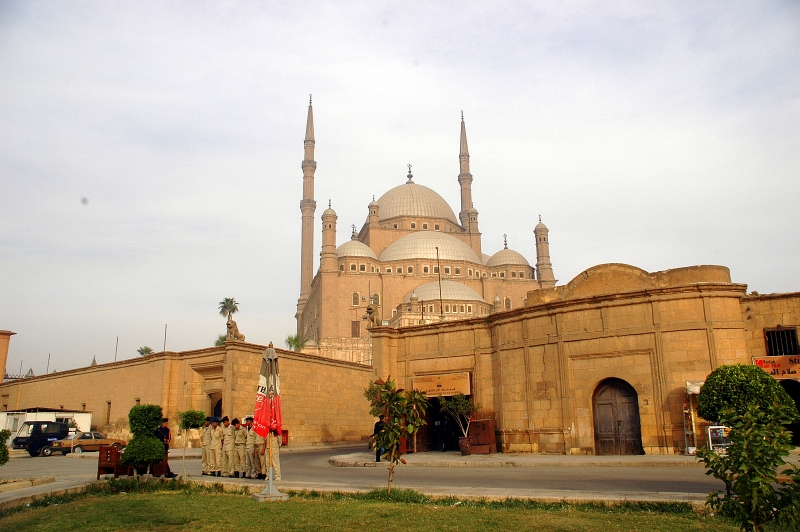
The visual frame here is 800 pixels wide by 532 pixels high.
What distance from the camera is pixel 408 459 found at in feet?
63.4

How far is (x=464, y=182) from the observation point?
259 feet

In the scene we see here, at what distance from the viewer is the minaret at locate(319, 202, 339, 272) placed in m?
63.1

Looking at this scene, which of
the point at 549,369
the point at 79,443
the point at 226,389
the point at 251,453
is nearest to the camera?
the point at 251,453

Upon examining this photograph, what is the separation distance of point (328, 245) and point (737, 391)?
5175 cm

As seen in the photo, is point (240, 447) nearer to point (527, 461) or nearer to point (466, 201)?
point (527, 461)

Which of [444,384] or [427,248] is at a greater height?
[427,248]

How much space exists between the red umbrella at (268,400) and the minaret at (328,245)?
5092cm

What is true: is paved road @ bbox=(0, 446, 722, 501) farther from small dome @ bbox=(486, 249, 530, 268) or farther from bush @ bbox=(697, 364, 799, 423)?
small dome @ bbox=(486, 249, 530, 268)

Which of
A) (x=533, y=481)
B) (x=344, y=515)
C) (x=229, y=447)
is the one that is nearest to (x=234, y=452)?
(x=229, y=447)

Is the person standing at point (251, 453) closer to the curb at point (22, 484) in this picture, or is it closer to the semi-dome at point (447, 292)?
the curb at point (22, 484)

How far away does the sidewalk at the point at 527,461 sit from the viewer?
15.4 m

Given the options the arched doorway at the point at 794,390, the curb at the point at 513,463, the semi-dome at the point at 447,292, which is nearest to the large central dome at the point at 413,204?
the semi-dome at the point at 447,292

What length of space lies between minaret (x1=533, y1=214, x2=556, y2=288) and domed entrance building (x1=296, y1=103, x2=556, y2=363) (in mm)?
113

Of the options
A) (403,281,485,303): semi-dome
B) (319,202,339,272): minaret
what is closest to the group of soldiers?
(403,281,485,303): semi-dome
